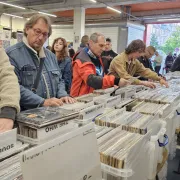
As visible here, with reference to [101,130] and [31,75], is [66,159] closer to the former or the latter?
[101,130]

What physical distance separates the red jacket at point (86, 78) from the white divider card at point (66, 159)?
4.22 ft

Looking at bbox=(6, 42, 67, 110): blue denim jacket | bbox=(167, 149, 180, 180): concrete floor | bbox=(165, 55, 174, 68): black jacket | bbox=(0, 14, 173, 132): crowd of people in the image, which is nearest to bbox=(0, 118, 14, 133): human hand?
bbox=(0, 14, 173, 132): crowd of people

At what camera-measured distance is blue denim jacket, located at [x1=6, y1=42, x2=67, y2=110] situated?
1479mm

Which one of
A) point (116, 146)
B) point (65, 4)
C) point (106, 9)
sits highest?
point (106, 9)

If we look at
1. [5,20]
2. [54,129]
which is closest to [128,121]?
[54,129]

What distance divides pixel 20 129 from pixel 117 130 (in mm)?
511

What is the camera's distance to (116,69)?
2.86 meters

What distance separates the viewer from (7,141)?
0.78m

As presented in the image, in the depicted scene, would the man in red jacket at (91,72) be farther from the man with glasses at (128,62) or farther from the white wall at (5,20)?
the white wall at (5,20)

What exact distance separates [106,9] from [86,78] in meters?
10.5

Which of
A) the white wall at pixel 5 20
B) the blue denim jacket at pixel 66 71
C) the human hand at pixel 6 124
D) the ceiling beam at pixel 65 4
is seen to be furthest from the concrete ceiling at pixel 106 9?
the human hand at pixel 6 124

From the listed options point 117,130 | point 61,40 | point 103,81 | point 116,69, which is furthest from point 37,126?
point 61,40

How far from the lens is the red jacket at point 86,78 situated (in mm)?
2088

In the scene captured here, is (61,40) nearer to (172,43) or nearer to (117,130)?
(117,130)
